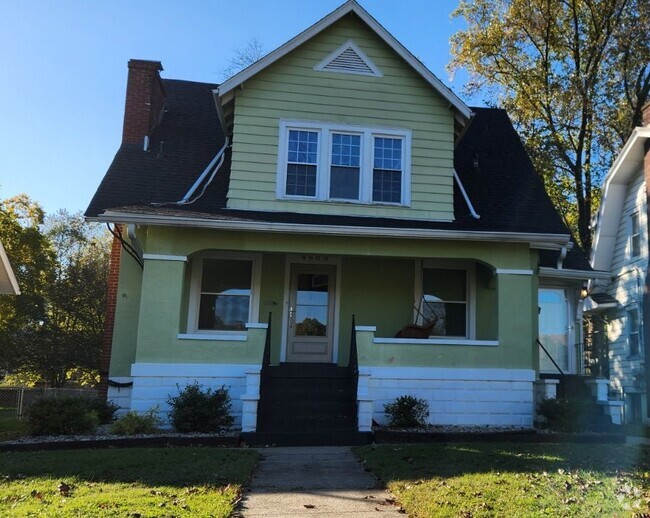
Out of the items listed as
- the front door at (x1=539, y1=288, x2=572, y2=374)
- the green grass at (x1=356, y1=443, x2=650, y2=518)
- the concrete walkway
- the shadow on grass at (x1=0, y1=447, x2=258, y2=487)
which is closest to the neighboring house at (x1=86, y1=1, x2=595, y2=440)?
the front door at (x1=539, y1=288, x2=572, y2=374)

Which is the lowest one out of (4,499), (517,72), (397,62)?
(4,499)

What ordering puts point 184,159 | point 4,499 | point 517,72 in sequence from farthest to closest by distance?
point 517,72 → point 184,159 → point 4,499

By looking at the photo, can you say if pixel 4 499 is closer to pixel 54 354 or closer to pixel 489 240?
pixel 489 240

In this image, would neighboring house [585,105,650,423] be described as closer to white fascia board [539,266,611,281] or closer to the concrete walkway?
white fascia board [539,266,611,281]

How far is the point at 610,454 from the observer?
26.0 ft

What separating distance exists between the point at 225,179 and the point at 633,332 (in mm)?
12117

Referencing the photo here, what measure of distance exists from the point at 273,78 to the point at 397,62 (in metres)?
2.51

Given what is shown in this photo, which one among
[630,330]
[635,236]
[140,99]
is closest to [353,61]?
[140,99]

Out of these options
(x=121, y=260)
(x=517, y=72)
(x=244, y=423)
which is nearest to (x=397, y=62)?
(x=121, y=260)

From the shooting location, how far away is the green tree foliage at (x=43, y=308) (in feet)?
90.9

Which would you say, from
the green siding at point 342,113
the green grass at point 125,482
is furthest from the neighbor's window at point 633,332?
the green grass at point 125,482

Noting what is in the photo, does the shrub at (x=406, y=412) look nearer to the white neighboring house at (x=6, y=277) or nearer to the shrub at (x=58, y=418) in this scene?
the shrub at (x=58, y=418)

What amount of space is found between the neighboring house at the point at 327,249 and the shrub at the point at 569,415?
0.45 m

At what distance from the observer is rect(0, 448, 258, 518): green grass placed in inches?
208
